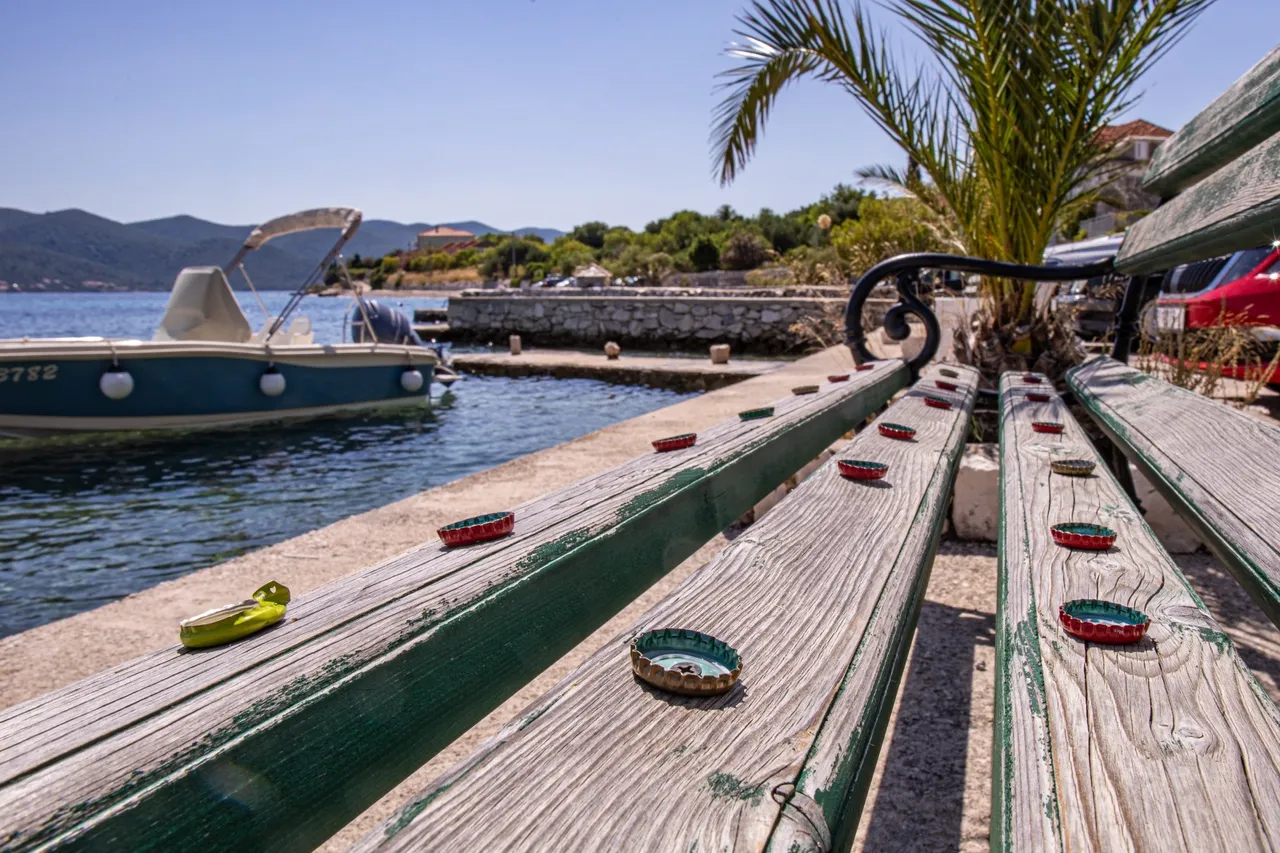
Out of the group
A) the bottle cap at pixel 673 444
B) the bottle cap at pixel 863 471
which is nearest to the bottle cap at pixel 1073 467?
the bottle cap at pixel 863 471

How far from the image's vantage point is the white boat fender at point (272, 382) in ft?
33.2

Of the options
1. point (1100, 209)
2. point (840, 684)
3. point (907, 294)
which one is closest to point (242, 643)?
point (840, 684)

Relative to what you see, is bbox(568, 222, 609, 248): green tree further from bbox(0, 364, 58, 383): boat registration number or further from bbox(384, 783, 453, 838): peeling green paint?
bbox(384, 783, 453, 838): peeling green paint

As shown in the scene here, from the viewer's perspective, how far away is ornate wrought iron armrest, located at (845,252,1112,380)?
3.81 metres

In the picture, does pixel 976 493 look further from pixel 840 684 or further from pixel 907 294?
pixel 840 684

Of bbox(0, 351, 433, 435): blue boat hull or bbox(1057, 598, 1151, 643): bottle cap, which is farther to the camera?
bbox(0, 351, 433, 435): blue boat hull

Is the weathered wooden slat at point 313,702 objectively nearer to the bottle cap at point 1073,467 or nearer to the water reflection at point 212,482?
the bottle cap at point 1073,467

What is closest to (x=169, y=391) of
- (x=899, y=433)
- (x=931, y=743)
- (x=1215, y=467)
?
(x=899, y=433)

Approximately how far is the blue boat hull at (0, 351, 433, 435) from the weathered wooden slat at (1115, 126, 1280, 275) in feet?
31.8

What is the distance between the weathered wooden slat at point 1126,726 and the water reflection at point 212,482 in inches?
187

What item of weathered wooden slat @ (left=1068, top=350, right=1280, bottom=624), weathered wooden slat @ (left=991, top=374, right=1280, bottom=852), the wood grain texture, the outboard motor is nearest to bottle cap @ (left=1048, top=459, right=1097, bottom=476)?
weathered wooden slat @ (left=1068, top=350, right=1280, bottom=624)

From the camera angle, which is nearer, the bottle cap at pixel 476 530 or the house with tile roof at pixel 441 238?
the bottle cap at pixel 476 530

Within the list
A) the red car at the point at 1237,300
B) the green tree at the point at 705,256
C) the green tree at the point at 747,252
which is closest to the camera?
the red car at the point at 1237,300

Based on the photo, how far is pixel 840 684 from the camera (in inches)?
36.7
